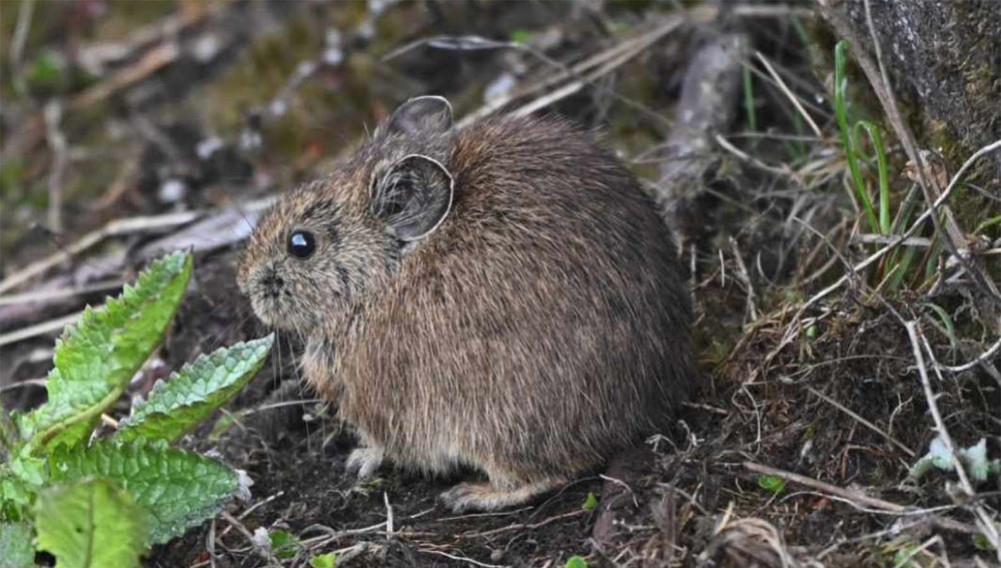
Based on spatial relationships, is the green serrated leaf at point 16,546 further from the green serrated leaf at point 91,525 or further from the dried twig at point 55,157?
the dried twig at point 55,157

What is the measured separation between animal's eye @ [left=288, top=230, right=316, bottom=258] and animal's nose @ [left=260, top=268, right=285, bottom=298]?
0.30 ft

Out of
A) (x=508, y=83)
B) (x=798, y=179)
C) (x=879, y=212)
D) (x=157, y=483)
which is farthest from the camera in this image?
(x=508, y=83)

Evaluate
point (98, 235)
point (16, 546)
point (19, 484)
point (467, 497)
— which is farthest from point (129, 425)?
point (98, 235)

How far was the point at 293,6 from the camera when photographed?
7594 mm

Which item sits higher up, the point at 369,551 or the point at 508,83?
the point at 508,83

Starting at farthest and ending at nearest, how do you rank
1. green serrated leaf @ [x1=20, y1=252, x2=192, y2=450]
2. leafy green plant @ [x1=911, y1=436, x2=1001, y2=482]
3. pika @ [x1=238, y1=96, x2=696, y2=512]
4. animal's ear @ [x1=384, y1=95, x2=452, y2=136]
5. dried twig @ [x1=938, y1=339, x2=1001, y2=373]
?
animal's ear @ [x1=384, y1=95, x2=452, y2=136] → pika @ [x1=238, y1=96, x2=696, y2=512] → green serrated leaf @ [x1=20, y1=252, x2=192, y2=450] → dried twig @ [x1=938, y1=339, x2=1001, y2=373] → leafy green plant @ [x1=911, y1=436, x2=1001, y2=482]

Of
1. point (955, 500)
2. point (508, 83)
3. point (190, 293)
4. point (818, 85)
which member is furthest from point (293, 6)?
point (955, 500)

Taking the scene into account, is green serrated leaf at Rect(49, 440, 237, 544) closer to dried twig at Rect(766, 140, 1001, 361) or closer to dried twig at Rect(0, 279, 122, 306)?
dried twig at Rect(766, 140, 1001, 361)

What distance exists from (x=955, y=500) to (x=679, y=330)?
1.09 meters

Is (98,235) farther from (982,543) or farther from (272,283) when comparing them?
(982,543)

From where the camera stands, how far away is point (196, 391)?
13.2ft

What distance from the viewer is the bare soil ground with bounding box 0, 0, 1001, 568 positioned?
3.80 metres

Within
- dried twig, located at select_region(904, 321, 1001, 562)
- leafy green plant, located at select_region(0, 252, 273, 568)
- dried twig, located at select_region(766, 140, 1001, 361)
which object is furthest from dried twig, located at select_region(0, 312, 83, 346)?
dried twig, located at select_region(904, 321, 1001, 562)

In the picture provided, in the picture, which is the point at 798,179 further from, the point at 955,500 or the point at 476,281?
the point at 955,500
